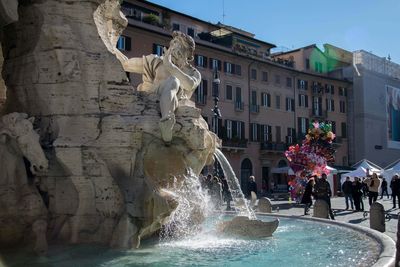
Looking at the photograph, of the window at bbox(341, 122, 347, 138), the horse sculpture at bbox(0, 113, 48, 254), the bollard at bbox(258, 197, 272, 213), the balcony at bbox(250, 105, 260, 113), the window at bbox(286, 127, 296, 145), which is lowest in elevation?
the bollard at bbox(258, 197, 272, 213)

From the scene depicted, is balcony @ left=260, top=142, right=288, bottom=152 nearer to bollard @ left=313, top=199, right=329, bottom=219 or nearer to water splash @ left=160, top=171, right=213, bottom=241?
bollard @ left=313, top=199, right=329, bottom=219

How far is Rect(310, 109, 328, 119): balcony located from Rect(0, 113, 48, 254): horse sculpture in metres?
40.7

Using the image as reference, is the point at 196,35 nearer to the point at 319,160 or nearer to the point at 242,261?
the point at 319,160

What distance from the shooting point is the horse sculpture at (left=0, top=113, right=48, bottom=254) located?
5.75 metres

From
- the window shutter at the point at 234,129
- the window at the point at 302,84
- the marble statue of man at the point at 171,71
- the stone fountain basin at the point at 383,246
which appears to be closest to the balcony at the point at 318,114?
the window at the point at 302,84

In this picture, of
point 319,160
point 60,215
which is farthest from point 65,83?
point 319,160

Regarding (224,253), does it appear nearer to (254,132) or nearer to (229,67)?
(229,67)

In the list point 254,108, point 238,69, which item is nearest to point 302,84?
point 254,108

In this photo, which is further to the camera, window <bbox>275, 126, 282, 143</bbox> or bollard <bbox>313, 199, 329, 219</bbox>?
window <bbox>275, 126, 282, 143</bbox>

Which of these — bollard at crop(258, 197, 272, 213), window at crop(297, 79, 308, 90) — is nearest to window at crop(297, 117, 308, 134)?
window at crop(297, 79, 308, 90)

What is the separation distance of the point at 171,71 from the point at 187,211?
1931 millimetres

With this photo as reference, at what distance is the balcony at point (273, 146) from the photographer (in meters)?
39.3

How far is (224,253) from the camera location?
614 centimetres

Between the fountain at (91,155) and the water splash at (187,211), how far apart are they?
0.02 m
